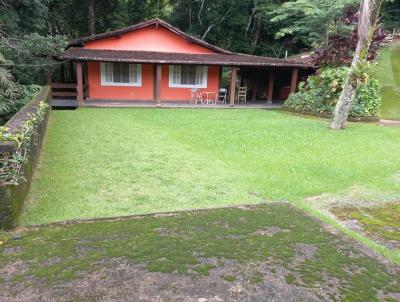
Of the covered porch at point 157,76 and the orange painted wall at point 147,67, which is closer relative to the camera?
the covered porch at point 157,76

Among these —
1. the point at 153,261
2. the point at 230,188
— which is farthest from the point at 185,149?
the point at 153,261

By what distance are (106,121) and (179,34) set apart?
25.4 feet

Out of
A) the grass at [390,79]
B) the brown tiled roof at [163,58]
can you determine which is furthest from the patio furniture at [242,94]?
the grass at [390,79]

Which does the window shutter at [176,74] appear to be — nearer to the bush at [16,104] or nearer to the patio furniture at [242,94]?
the patio furniture at [242,94]

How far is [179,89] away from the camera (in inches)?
666

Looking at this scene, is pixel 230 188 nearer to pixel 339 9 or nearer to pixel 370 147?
pixel 370 147

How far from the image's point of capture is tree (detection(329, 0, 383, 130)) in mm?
9266

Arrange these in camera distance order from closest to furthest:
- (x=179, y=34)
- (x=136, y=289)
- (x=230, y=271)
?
1. (x=136, y=289)
2. (x=230, y=271)
3. (x=179, y=34)

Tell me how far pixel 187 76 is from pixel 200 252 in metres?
14.7

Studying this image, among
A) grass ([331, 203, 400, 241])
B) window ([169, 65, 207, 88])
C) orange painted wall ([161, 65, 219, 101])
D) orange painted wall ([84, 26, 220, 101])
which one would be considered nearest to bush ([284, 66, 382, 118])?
orange painted wall ([161, 65, 219, 101])

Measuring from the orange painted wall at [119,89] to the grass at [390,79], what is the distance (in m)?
10.6

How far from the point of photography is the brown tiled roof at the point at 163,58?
46.0 ft

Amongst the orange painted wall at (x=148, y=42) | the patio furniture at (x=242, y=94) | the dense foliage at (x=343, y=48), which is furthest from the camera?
the patio furniture at (x=242, y=94)

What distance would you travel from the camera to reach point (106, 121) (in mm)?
10875
